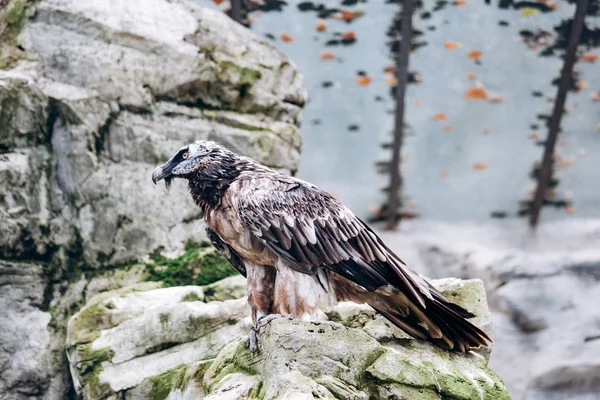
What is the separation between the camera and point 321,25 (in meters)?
7.71

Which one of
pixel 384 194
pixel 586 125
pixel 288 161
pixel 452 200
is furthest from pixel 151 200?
pixel 586 125

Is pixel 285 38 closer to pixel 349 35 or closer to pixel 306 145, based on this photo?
pixel 349 35

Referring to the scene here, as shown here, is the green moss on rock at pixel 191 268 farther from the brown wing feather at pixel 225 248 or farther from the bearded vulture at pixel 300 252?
the bearded vulture at pixel 300 252

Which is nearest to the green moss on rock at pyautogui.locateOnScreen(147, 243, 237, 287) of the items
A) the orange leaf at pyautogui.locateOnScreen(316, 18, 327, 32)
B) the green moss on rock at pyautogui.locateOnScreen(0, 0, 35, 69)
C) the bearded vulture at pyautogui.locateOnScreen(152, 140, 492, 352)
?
the bearded vulture at pyautogui.locateOnScreen(152, 140, 492, 352)

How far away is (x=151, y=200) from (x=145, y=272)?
0.53 m

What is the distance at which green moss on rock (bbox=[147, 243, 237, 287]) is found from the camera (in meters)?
4.67

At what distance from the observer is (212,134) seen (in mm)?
4918

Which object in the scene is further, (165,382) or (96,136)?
(96,136)

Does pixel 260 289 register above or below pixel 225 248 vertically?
below

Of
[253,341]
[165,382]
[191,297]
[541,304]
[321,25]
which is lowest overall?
[541,304]

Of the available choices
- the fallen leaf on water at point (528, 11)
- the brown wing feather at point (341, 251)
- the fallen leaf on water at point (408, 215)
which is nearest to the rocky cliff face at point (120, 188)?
the brown wing feather at point (341, 251)

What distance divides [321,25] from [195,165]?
505 centimetres

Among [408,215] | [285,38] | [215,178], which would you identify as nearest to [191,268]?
[215,178]

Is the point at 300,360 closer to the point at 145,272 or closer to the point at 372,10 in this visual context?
the point at 145,272
